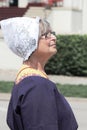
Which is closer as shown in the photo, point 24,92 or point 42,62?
point 24,92

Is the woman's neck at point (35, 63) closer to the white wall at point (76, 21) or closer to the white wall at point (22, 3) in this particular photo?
the white wall at point (76, 21)

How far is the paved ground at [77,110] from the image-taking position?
11.6 metres

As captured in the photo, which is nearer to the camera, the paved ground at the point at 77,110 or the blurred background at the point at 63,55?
the paved ground at the point at 77,110

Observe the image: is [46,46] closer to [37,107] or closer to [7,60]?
[37,107]

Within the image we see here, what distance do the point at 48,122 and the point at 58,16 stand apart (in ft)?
79.7

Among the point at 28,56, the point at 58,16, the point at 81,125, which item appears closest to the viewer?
the point at 28,56

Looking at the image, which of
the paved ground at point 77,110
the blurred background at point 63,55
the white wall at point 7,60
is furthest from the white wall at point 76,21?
the paved ground at point 77,110

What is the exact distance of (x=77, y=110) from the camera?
14.3m

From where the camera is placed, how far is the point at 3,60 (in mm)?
23109

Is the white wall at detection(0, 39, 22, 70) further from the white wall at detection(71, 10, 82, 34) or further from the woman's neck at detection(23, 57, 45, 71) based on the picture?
the woman's neck at detection(23, 57, 45, 71)

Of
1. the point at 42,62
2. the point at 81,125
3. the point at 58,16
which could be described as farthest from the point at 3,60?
the point at 42,62

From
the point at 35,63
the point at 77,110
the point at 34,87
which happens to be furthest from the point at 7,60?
the point at 34,87

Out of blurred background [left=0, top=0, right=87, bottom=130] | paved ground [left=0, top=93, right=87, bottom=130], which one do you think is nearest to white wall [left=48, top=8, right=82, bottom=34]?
blurred background [left=0, top=0, right=87, bottom=130]

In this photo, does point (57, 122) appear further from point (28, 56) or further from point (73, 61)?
point (73, 61)
